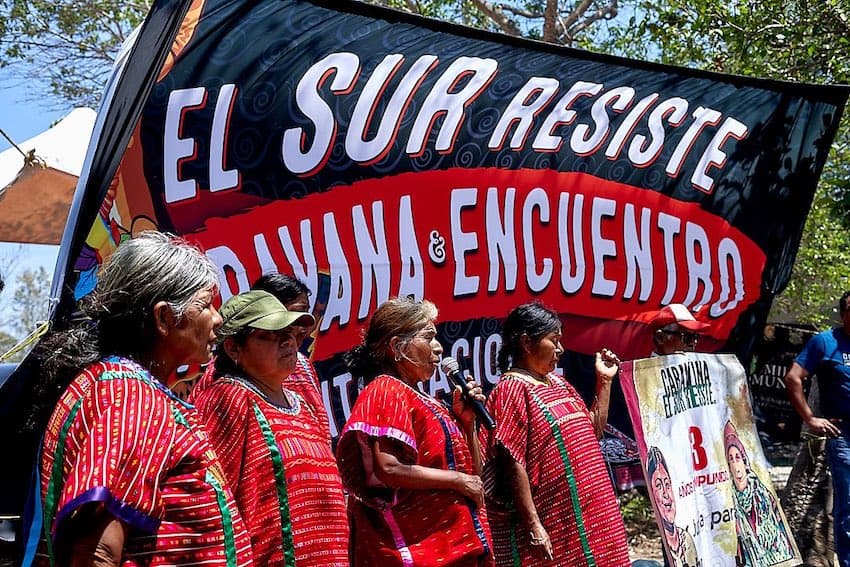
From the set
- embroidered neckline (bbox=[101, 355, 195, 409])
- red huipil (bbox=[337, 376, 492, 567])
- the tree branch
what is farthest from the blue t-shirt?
the tree branch

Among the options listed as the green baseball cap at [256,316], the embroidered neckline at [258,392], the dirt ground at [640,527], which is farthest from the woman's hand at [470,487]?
the dirt ground at [640,527]

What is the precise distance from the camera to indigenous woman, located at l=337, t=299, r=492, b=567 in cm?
312

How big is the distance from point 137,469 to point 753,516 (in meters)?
3.63

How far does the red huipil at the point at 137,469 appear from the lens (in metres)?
1.81

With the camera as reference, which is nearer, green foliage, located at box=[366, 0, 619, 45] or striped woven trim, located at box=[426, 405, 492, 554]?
striped woven trim, located at box=[426, 405, 492, 554]

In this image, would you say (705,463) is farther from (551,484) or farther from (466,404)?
(466,404)

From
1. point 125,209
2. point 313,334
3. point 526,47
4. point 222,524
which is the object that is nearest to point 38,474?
point 222,524

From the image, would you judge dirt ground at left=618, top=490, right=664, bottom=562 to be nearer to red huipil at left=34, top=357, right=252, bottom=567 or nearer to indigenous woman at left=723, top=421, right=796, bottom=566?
indigenous woman at left=723, top=421, right=796, bottom=566

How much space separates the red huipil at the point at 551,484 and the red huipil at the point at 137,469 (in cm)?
184


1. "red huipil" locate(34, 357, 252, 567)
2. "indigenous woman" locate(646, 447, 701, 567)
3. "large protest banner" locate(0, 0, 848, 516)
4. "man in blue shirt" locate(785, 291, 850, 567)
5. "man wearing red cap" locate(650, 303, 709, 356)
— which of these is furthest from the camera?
"man in blue shirt" locate(785, 291, 850, 567)

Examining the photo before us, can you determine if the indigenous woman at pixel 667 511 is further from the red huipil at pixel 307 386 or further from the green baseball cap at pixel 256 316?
the green baseball cap at pixel 256 316

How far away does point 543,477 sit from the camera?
3.71 meters

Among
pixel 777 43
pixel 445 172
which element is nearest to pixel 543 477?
pixel 445 172

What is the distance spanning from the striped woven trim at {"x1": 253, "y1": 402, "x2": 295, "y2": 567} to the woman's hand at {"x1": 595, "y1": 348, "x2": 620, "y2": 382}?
6.62 feet
